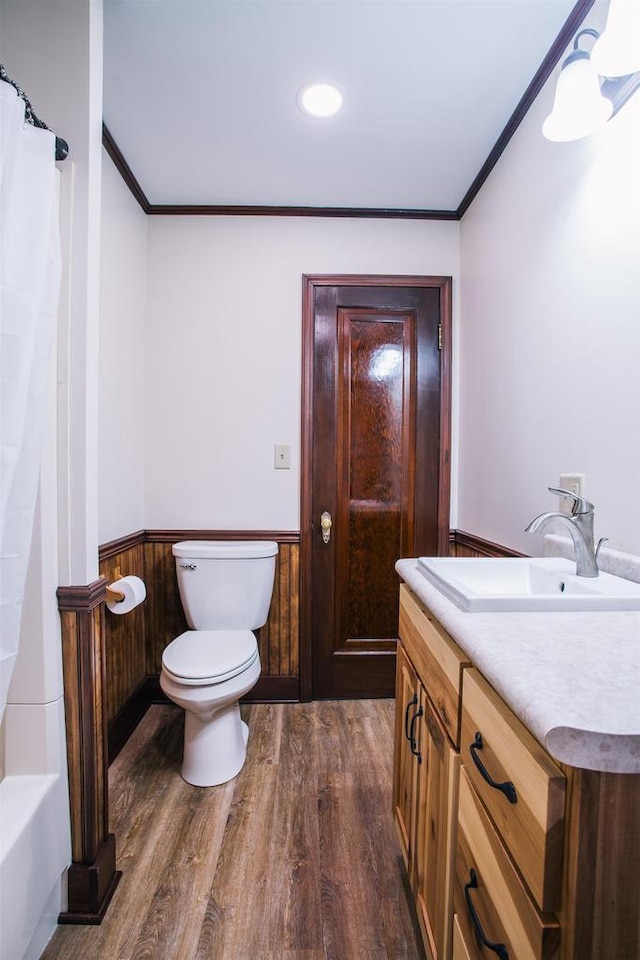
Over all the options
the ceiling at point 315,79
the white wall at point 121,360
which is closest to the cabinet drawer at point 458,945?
the white wall at point 121,360

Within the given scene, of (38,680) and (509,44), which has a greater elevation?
(509,44)

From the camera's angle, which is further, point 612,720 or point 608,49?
point 608,49

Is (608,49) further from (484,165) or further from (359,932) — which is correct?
(359,932)

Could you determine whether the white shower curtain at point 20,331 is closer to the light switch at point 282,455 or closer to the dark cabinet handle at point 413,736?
the dark cabinet handle at point 413,736

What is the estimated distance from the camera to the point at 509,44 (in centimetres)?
130

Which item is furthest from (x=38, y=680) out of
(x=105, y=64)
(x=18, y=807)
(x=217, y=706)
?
(x=105, y=64)

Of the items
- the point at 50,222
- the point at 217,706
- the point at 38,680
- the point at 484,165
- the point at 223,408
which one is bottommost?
the point at 217,706

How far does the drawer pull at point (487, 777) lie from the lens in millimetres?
568

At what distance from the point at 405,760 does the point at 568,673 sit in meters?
0.77

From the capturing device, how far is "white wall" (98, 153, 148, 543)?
169 centimetres

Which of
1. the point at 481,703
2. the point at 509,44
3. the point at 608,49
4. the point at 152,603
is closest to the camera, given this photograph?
the point at 481,703

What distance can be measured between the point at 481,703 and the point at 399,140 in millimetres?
1921

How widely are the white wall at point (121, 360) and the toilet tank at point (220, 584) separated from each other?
336mm

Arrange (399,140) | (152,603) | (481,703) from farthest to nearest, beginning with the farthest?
(152,603), (399,140), (481,703)
